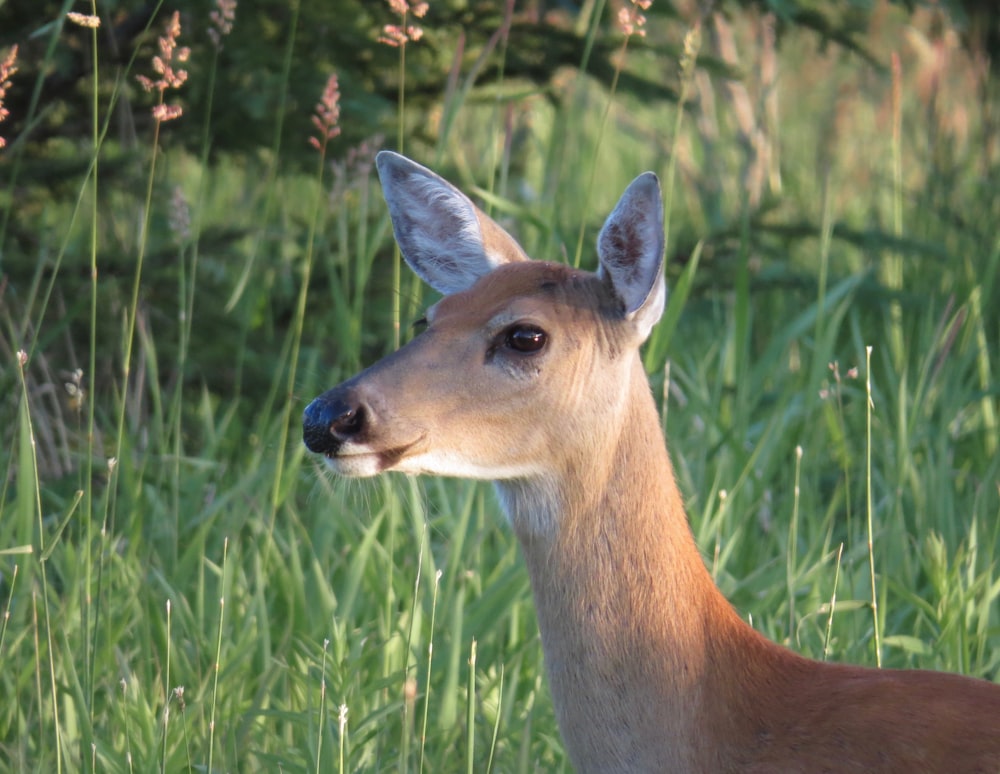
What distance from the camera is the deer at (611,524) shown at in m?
2.31

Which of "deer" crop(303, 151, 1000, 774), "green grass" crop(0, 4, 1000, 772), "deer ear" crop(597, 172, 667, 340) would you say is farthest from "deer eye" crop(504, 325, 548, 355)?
"green grass" crop(0, 4, 1000, 772)

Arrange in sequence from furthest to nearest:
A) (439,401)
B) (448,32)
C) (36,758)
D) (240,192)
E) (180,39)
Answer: (240,192), (448,32), (180,39), (36,758), (439,401)

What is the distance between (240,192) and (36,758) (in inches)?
132

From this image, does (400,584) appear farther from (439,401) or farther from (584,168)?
(584,168)

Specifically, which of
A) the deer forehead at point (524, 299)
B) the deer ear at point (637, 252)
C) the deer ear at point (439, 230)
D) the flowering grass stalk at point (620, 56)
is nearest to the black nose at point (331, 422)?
the deer forehead at point (524, 299)

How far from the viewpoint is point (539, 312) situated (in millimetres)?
2594

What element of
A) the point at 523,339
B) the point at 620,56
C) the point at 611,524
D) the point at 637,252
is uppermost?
the point at 620,56

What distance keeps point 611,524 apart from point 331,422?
521 mm

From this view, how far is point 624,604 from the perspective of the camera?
249cm

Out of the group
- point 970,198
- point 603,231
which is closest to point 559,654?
point 603,231

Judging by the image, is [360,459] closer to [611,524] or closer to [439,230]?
[611,524]

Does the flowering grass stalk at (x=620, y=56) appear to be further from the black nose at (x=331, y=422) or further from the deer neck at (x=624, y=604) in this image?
the black nose at (x=331, y=422)

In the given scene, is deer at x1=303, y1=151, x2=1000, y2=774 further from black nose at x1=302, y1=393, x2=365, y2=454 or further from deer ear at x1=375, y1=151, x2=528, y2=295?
deer ear at x1=375, y1=151, x2=528, y2=295

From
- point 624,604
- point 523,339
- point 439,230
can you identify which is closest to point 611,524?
point 624,604
